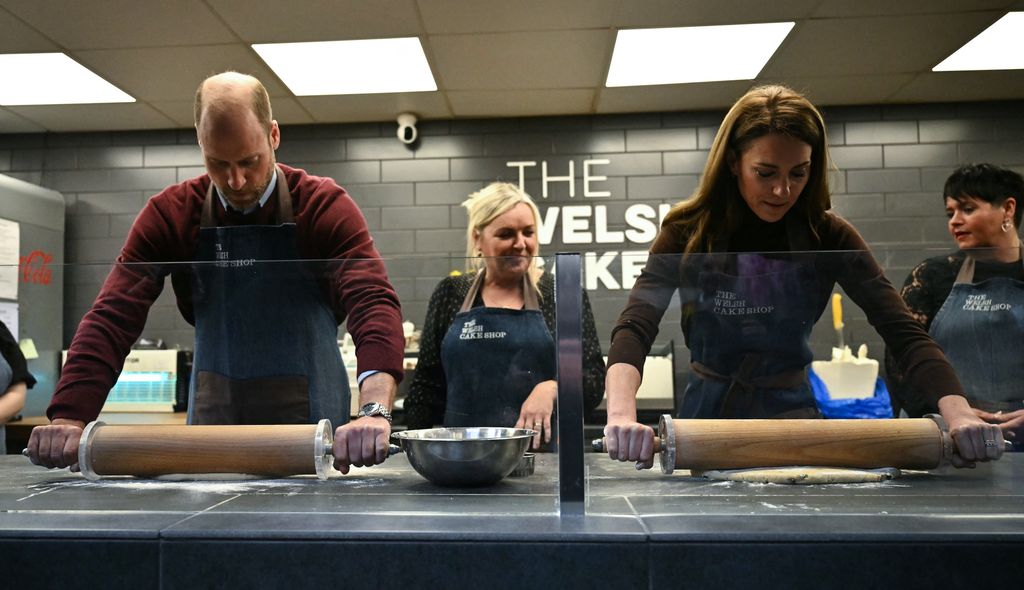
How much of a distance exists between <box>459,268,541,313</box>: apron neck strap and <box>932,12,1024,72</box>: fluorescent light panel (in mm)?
2768

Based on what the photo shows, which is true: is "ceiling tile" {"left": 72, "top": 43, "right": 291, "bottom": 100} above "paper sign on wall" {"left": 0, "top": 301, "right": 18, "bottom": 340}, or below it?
above

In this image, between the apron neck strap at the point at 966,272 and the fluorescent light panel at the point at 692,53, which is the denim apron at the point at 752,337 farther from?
the fluorescent light panel at the point at 692,53

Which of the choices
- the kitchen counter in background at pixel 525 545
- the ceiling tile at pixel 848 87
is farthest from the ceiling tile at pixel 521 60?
the kitchen counter in background at pixel 525 545

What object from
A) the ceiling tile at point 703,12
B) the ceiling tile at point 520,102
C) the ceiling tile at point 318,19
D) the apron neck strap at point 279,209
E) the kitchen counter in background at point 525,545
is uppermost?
the ceiling tile at point 703,12

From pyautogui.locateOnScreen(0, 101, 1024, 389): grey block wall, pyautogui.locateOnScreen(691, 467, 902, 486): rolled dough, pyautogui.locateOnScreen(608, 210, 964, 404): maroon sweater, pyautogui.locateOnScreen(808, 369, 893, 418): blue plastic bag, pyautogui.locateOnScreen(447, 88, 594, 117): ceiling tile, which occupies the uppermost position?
pyautogui.locateOnScreen(447, 88, 594, 117): ceiling tile

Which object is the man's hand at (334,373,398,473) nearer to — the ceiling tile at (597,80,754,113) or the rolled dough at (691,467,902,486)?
the rolled dough at (691,467,902,486)

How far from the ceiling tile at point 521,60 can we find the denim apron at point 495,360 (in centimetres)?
190

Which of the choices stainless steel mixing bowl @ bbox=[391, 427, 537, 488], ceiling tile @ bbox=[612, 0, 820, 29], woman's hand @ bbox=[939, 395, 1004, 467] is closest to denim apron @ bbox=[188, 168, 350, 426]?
stainless steel mixing bowl @ bbox=[391, 427, 537, 488]

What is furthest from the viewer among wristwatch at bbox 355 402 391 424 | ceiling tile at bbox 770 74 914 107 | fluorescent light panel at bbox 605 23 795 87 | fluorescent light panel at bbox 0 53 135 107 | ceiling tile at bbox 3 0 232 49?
ceiling tile at bbox 770 74 914 107

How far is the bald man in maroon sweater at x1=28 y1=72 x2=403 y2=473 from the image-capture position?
120cm

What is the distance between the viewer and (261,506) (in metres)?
0.97

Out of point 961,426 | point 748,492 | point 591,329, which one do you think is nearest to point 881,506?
point 748,492

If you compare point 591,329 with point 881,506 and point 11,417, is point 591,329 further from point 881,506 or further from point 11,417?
point 11,417

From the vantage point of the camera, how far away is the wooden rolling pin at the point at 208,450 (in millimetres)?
1125
